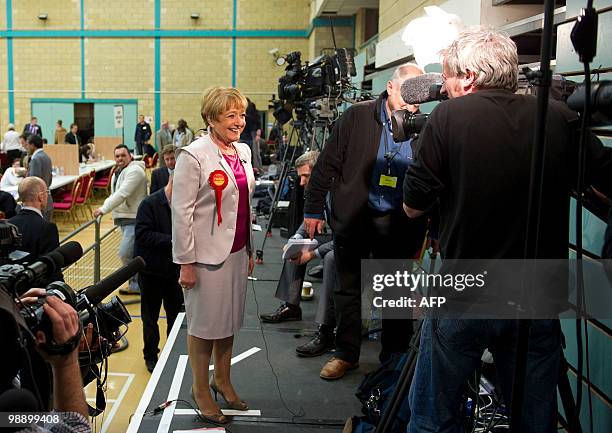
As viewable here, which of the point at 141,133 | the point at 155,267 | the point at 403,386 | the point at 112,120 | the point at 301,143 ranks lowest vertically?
the point at 155,267

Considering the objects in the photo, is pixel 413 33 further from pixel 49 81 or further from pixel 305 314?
pixel 49 81

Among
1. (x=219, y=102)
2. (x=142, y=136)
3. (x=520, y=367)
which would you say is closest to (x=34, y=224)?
(x=219, y=102)

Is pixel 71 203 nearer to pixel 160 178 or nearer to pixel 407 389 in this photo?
pixel 160 178

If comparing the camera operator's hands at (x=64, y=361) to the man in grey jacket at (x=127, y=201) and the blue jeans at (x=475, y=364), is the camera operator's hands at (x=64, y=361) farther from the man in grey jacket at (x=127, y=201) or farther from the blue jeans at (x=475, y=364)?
the man in grey jacket at (x=127, y=201)

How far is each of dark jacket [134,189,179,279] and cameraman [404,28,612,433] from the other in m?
2.79

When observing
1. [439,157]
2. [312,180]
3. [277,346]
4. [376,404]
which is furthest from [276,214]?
[439,157]

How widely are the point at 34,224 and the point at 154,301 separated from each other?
3.06 ft

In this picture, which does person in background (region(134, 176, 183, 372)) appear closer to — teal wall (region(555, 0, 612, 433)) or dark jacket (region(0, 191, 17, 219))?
dark jacket (region(0, 191, 17, 219))

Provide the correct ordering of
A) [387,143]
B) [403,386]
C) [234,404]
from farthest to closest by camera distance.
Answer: [387,143], [234,404], [403,386]

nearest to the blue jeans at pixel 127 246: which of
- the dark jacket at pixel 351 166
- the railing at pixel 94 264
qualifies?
the railing at pixel 94 264

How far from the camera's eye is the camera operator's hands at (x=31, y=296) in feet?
3.92

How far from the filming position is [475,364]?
5.44 feet

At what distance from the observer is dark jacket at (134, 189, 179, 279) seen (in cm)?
420

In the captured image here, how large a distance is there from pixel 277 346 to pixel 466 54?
2365 mm
